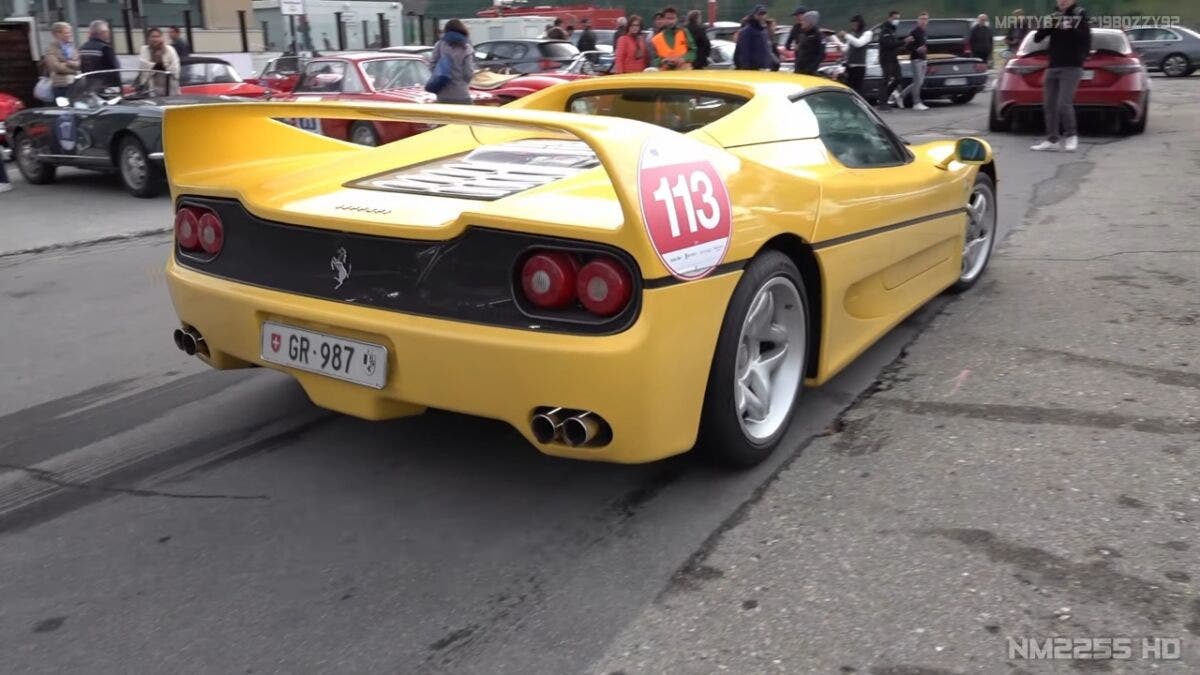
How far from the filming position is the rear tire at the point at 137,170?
9.37 metres

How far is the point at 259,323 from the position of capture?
10.6ft

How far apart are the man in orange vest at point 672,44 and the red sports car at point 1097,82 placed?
13.3ft

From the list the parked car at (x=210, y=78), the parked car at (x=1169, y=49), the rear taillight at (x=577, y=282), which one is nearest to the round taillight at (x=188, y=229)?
the rear taillight at (x=577, y=282)

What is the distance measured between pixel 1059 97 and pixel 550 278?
10.6 meters

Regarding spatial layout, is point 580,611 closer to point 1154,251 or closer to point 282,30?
point 1154,251

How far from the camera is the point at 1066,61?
11.3 m

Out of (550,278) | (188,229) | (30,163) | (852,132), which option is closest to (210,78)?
(30,163)

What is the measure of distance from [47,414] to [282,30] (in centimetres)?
3492

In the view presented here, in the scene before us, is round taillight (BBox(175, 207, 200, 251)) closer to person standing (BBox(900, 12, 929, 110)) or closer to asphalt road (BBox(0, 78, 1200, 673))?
asphalt road (BBox(0, 78, 1200, 673))

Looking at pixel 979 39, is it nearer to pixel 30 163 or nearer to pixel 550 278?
pixel 30 163

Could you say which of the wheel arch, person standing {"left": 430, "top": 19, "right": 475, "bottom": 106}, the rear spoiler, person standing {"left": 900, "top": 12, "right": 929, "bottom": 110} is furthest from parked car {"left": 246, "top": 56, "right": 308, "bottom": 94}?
the wheel arch

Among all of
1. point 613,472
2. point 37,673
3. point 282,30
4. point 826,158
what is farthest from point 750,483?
point 282,30

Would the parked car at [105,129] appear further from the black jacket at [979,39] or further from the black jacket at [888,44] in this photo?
the black jacket at [979,39]

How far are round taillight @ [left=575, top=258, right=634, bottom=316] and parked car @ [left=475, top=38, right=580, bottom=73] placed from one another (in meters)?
17.2
